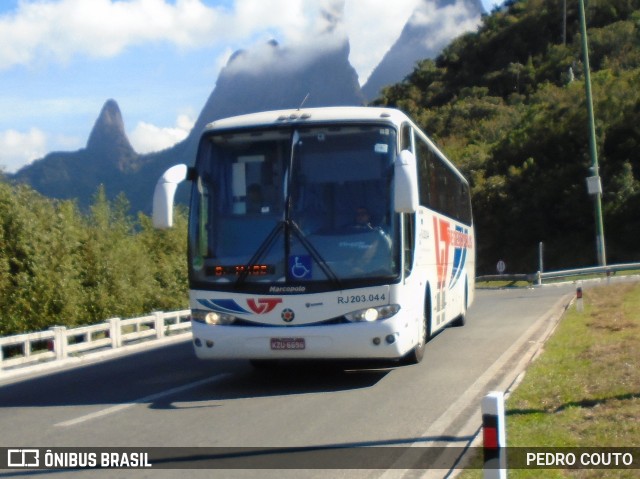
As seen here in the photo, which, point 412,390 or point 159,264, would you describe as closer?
point 412,390

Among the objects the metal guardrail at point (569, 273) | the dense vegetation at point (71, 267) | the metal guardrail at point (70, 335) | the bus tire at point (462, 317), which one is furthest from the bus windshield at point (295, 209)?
the metal guardrail at point (569, 273)

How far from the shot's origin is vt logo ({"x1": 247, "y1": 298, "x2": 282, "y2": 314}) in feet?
37.1

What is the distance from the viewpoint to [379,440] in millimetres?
8461

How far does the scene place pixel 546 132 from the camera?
61656 millimetres

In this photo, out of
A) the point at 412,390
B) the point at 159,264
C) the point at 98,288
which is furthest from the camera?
the point at 159,264

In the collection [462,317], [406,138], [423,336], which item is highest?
[406,138]

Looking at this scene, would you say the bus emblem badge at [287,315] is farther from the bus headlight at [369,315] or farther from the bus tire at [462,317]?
the bus tire at [462,317]

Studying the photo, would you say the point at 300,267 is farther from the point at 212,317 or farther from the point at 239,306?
the point at 212,317

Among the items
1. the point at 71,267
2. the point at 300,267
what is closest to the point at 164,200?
the point at 300,267

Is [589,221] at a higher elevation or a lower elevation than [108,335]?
higher

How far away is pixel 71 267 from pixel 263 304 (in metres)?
23.5

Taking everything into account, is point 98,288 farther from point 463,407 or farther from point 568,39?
point 568,39

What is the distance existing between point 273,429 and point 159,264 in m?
35.2

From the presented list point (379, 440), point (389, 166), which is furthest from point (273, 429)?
point (389, 166)
